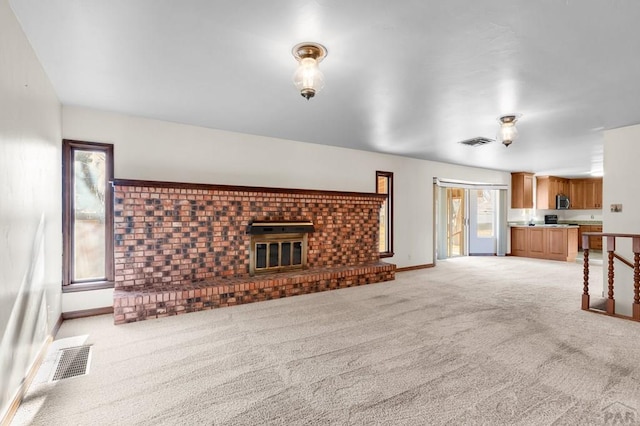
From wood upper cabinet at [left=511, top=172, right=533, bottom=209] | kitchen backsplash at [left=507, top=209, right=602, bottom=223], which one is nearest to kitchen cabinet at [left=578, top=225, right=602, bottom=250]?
kitchen backsplash at [left=507, top=209, right=602, bottom=223]

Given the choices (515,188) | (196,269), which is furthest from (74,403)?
(515,188)

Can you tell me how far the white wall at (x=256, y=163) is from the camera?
375cm

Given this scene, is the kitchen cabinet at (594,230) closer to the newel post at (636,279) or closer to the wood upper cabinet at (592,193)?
the wood upper cabinet at (592,193)

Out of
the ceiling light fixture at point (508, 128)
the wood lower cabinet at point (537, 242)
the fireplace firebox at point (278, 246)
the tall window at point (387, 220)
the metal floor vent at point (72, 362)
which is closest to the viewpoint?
the metal floor vent at point (72, 362)

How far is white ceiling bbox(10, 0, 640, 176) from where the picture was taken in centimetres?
176

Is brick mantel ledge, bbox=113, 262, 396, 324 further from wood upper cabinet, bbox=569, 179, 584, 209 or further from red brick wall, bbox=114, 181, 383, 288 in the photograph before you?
wood upper cabinet, bbox=569, 179, 584, 209

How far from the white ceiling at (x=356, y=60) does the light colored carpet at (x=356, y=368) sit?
231 centimetres

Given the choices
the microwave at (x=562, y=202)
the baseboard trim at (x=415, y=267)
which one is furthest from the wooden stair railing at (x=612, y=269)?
the microwave at (x=562, y=202)

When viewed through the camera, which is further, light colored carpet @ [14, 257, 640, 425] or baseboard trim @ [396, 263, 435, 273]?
baseboard trim @ [396, 263, 435, 273]

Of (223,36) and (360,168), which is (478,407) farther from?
(360,168)

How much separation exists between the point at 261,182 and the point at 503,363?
371 cm

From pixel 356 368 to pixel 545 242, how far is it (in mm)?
8056

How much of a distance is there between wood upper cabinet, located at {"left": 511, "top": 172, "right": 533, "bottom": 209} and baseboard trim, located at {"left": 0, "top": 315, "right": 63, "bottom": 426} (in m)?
9.94

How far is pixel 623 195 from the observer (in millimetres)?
3816
